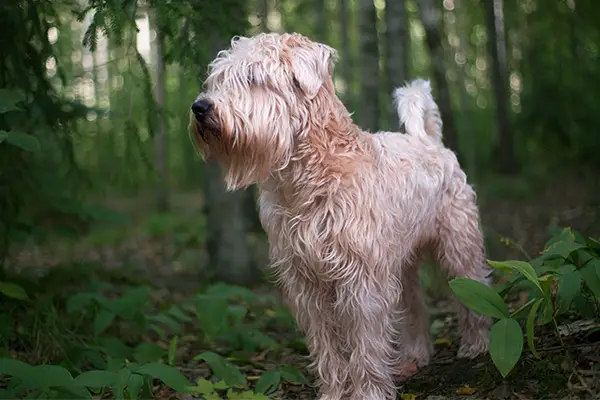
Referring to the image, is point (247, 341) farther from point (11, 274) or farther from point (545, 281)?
point (545, 281)

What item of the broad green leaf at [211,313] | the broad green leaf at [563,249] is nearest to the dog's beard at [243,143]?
the broad green leaf at [211,313]

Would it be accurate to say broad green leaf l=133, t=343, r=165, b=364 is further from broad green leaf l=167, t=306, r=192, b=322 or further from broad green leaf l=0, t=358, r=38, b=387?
broad green leaf l=0, t=358, r=38, b=387

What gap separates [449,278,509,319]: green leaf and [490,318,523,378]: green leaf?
0.06 metres

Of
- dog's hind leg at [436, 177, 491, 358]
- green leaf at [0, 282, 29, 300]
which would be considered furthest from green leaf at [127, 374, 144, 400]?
dog's hind leg at [436, 177, 491, 358]

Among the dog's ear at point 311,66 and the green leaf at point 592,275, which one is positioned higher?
the dog's ear at point 311,66

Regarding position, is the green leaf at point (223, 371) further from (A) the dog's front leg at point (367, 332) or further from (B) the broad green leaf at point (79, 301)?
(B) the broad green leaf at point (79, 301)

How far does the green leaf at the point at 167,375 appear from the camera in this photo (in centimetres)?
379

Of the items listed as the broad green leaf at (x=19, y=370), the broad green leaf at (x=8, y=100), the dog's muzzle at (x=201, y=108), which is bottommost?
the broad green leaf at (x=19, y=370)

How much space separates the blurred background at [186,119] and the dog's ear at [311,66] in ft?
3.10

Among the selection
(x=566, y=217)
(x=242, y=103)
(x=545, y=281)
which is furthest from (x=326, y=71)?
(x=566, y=217)

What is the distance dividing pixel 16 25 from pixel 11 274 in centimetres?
205

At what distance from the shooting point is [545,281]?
3.65 meters

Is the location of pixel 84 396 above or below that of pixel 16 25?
below

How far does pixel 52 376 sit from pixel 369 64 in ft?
14.1
